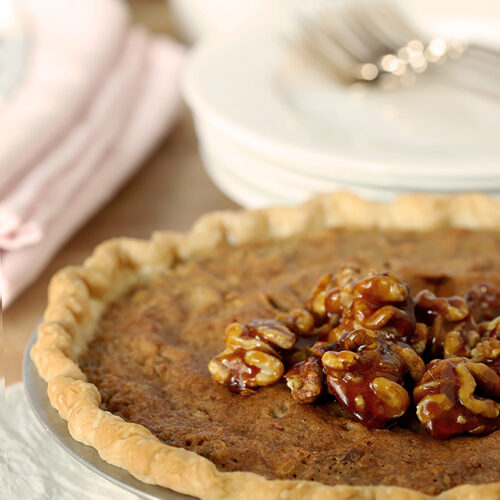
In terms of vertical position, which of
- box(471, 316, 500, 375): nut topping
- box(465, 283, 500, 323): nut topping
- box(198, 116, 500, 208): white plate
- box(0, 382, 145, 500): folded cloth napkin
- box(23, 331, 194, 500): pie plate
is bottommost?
box(198, 116, 500, 208): white plate

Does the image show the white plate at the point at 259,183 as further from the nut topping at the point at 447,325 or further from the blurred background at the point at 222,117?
the nut topping at the point at 447,325

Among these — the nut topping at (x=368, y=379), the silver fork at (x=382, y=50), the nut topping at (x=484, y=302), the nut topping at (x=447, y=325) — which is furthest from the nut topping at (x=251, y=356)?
the silver fork at (x=382, y=50)

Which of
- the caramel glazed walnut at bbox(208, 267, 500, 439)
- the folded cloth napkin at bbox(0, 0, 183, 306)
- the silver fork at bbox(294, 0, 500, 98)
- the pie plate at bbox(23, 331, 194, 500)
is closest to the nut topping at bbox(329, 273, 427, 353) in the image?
the caramel glazed walnut at bbox(208, 267, 500, 439)

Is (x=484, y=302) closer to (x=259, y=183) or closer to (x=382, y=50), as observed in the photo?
(x=259, y=183)

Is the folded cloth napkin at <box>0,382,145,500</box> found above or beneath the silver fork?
above

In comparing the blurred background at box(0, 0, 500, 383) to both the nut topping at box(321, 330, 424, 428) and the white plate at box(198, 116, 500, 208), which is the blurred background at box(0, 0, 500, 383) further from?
the nut topping at box(321, 330, 424, 428)

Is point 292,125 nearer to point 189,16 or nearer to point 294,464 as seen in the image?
point 294,464

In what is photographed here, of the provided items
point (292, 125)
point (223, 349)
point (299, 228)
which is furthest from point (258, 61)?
point (223, 349)
